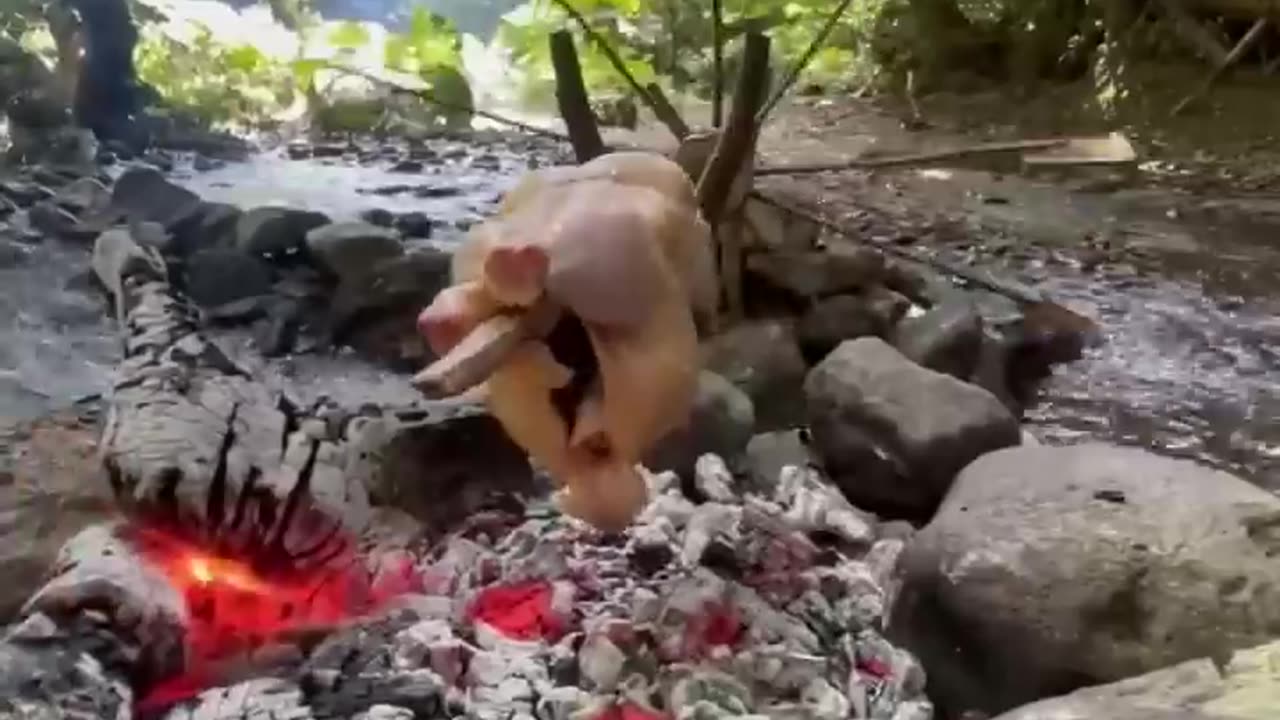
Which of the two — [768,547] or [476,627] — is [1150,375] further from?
[476,627]

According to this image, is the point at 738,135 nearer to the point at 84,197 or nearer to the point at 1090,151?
the point at 1090,151

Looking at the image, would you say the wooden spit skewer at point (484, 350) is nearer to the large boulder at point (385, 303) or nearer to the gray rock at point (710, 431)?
the gray rock at point (710, 431)

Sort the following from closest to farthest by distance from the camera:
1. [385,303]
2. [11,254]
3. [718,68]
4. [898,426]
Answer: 1. [898,426]
2. [385,303]
3. [718,68]
4. [11,254]

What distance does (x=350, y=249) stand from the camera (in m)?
1.73

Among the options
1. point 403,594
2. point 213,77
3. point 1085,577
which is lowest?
point 403,594

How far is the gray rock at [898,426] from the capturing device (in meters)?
1.35

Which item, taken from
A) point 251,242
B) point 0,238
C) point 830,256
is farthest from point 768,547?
point 0,238

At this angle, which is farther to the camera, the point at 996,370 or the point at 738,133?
the point at 996,370

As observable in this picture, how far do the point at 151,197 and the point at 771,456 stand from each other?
3.59 feet

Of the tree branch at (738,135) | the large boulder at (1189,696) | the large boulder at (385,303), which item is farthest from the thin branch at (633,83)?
the large boulder at (1189,696)

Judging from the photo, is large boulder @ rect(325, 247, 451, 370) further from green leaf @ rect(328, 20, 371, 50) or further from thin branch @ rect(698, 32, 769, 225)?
green leaf @ rect(328, 20, 371, 50)

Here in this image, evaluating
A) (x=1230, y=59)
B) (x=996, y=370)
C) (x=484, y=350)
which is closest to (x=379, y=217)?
(x=996, y=370)

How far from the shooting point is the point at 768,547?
4.18 ft

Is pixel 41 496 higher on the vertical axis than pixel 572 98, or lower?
lower
